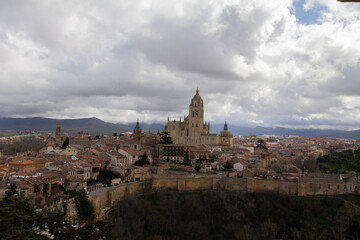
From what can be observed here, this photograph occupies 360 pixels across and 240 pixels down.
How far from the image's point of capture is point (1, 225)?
485 inches

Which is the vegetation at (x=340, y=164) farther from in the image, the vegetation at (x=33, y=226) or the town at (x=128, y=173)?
the vegetation at (x=33, y=226)

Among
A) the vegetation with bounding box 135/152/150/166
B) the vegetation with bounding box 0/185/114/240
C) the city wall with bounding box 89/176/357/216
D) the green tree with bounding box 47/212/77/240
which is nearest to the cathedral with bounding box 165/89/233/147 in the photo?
the vegetation with bounding box 135/152/150/166

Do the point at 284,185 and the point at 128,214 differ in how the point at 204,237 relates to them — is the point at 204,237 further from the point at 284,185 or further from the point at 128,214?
the point at 284,185

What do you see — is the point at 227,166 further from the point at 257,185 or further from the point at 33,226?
the point at 33,226

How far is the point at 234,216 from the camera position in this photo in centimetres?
2806

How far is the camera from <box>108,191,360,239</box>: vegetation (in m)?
24.9

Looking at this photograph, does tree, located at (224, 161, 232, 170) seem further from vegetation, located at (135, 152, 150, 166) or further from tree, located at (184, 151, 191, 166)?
vegetation, located at (135, 152, 150, 166)

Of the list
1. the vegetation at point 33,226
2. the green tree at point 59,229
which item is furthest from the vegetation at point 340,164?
the green tree at point 59,229

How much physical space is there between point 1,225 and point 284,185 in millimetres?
25818

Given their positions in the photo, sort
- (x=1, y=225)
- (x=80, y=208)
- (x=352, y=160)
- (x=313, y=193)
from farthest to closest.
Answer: (x=352, y=160), (x=313, y=193), (x=80, y=208), (x=1, y=225)

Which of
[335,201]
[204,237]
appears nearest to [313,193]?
[335,201]

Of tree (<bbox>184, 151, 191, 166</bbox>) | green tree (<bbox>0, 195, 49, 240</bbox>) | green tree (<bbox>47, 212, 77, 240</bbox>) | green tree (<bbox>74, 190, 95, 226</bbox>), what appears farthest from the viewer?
tree (<bbox>184, 151, 191, 166</bbox>)

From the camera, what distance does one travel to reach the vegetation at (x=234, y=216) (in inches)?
980

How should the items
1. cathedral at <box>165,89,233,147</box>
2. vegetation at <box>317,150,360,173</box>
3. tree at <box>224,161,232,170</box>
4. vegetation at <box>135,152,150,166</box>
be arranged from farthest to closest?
1. cathedral at <box>165,89,233,147</box>
2. vegetation at <box>317,150,360,173</box>
3. tree at <box>224,161,232,170</box>
4. vegetation at <box>135,152,150,166</box>
